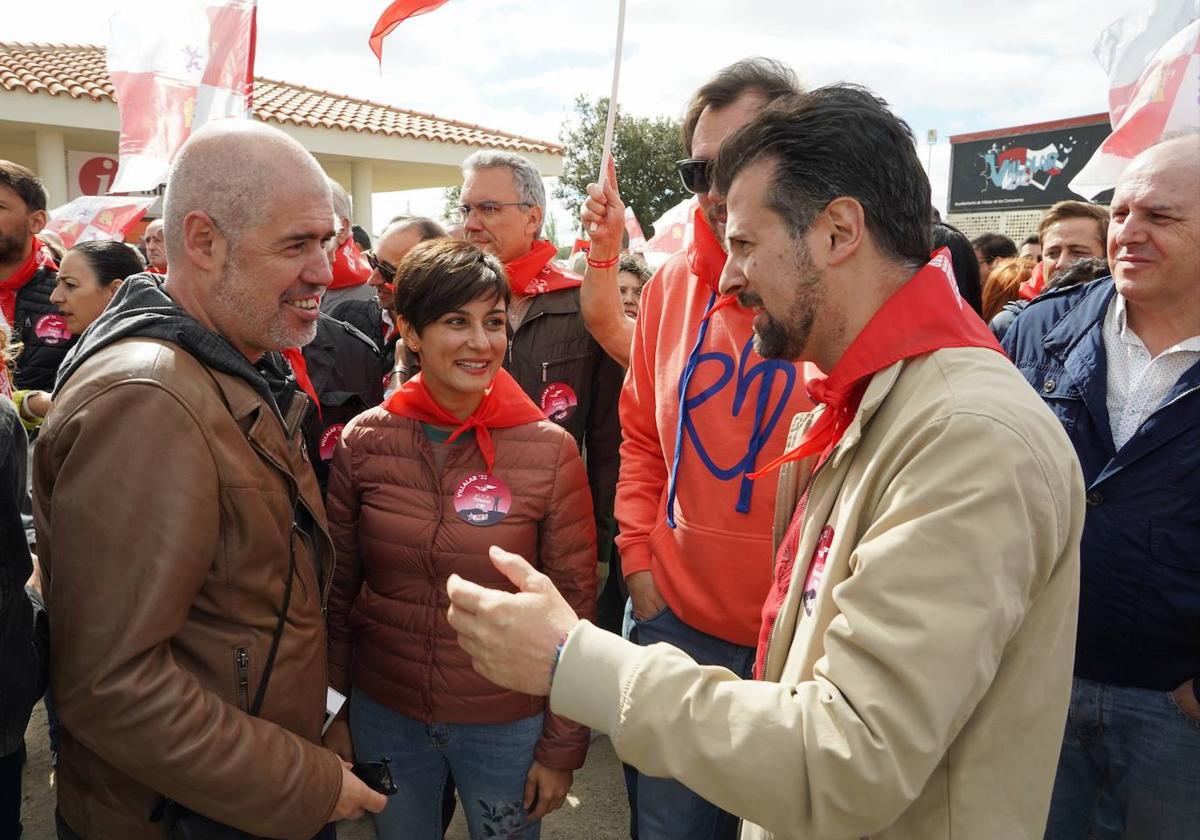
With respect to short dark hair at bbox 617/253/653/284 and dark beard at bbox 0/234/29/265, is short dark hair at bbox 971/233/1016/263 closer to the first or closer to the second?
short dark hair at bbox 617/253/653/284

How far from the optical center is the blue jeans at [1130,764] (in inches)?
78.6

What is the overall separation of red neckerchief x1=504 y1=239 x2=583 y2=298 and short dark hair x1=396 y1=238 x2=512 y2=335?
39.1 inches

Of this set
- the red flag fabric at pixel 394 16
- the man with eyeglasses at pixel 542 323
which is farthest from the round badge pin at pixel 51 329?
the red flag fabric at pixel 394 16

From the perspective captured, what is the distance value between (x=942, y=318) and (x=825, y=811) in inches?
29.2

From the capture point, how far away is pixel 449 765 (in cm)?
235

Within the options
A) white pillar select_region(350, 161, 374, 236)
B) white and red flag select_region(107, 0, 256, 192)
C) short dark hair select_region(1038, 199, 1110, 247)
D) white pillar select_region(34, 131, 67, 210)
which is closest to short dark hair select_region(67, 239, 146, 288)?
white and red flag select_region(107, 0, 256, 192)

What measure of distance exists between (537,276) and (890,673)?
8.92ft

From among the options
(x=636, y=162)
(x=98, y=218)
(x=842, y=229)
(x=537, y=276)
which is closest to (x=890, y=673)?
(x=842, y=229)

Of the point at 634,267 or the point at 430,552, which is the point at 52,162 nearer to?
the point at 634,267

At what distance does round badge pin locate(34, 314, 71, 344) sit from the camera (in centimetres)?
443

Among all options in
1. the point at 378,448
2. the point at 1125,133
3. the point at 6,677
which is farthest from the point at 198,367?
the point at 1125,133

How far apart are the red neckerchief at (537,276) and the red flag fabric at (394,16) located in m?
1.01

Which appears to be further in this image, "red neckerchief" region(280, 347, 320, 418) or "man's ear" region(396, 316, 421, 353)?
"red neckerchief" region(280, 347, 320, 418)

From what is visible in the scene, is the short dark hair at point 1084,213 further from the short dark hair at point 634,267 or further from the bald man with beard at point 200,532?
the bald man with beard at point 200,532
